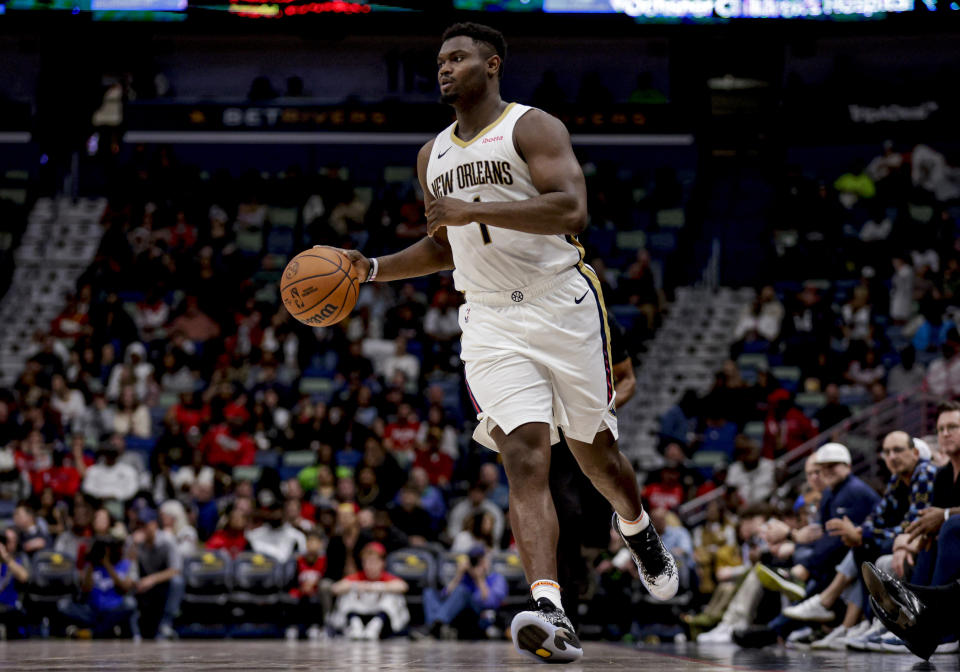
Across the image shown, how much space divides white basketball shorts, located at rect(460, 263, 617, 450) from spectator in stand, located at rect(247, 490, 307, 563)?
7.32 metres

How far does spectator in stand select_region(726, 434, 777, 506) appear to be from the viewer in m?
12.1

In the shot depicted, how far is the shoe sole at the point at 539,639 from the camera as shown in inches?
144

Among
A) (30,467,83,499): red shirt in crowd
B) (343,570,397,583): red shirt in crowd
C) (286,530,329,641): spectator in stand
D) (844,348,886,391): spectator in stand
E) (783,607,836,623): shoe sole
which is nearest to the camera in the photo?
(783,607,836,623): shoe sole

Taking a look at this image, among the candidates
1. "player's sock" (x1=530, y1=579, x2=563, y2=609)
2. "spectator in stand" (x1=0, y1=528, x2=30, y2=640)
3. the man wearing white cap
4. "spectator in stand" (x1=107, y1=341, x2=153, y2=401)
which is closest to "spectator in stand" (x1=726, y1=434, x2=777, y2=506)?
the man wearing white cap

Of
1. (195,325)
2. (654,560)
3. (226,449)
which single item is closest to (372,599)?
(226,449)

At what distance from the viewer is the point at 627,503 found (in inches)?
183

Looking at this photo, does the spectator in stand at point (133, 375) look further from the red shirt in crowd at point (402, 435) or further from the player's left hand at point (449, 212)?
the player's left hand at point (449, 212)

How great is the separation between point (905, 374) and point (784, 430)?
1690 mm

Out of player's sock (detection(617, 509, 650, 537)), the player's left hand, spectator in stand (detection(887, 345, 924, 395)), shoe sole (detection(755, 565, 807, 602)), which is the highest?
spectator in stand (detection(887, 345, 924, 395))

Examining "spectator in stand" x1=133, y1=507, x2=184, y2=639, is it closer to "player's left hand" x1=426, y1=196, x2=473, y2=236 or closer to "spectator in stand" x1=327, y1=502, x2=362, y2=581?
"spectator in stand" x1=327, y1=502, x2=362, y2=581

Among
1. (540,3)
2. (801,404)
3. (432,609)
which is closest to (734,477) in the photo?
(801,404)

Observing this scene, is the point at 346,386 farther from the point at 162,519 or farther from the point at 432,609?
the point at 432,609

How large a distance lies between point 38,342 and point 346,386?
14.0 feet

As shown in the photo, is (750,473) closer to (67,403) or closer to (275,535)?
(275,535)
